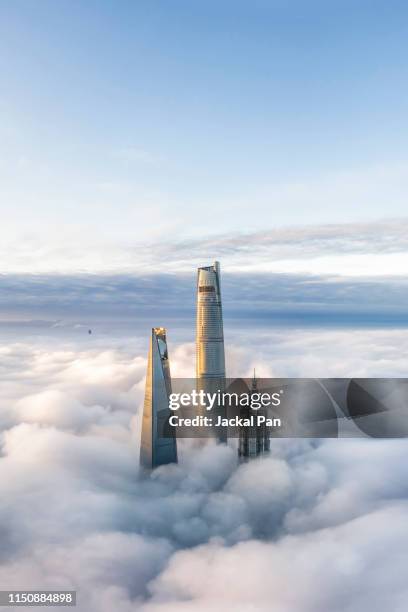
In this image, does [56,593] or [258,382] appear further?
[258,382]

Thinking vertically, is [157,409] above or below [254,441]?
above

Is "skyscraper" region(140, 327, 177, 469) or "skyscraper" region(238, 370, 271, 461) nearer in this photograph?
"skyscraper" region(140, 327, 177, 469)

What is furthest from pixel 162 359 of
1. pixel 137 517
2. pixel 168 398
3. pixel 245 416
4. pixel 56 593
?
pixel 56 593

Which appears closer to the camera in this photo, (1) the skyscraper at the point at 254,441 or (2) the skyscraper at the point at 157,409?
(2) the skyscraper at the point at 157,409

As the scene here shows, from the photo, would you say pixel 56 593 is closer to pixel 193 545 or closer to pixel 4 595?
pixel 4 595

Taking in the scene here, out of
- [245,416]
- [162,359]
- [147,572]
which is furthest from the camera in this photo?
[245,416]

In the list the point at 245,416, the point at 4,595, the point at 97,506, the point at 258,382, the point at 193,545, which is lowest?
the point at 193,545

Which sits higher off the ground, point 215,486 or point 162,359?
point 162,359

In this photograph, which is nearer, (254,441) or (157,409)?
(157,409)
